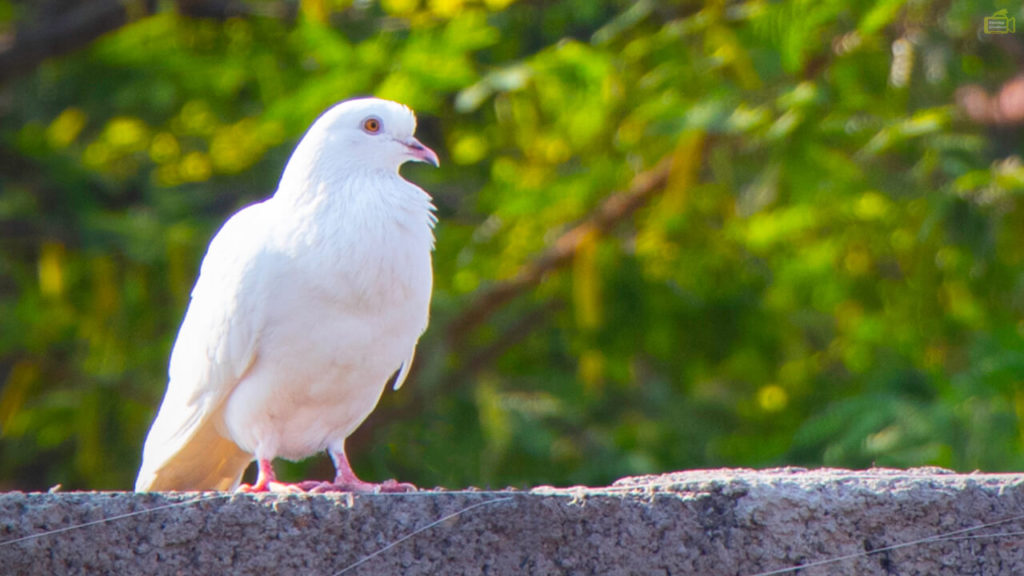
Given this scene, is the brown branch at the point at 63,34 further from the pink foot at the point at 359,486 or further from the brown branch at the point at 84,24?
the pink foot at the point at 359,486

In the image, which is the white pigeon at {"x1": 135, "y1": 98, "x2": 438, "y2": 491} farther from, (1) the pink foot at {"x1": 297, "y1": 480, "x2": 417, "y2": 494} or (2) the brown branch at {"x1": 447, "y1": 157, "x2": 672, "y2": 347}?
(2) the brown branch at {"x1": 447, "y1": 157, "x2": 672, "y2": 347}

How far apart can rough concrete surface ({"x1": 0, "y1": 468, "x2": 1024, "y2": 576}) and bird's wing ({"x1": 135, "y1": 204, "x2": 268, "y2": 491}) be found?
3.65 feet

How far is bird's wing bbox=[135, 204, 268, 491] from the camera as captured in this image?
3.57 m

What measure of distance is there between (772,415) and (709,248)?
4.62 ft

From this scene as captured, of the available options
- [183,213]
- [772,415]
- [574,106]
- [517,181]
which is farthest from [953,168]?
[183,213]

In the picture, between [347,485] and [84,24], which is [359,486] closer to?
[347,485]

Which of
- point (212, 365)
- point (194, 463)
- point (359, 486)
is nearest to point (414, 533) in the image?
point (359, 486)

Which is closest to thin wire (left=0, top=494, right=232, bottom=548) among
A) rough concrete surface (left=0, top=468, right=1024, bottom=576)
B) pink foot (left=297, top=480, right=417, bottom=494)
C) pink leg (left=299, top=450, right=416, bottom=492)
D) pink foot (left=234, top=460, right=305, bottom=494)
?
rough concrete surface (left=0, top=468, right=1024, bottom=576)

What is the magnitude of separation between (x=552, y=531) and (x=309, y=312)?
114 cm

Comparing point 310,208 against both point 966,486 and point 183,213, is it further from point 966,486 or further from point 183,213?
point 183,213

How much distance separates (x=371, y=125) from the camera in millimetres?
3887

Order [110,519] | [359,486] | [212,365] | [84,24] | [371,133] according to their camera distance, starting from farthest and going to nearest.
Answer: [84,24], [371,133], [212,365], [359,486], [110,519]

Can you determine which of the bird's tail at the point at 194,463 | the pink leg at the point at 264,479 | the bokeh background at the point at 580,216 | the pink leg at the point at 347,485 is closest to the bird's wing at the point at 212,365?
the bird's tail at the point at 194,463

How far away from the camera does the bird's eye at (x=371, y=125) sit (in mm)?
3879
